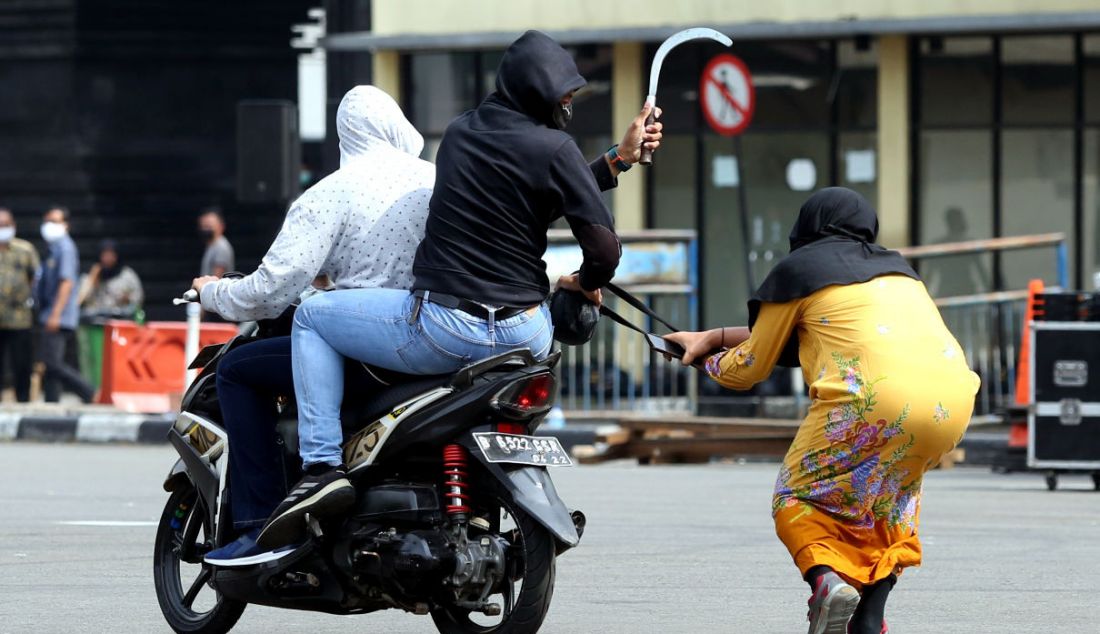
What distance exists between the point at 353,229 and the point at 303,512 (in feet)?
2.73

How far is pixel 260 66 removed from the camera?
26484 millimetres

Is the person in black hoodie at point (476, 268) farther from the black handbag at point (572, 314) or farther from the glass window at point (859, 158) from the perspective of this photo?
the glass window at point (859, 158)

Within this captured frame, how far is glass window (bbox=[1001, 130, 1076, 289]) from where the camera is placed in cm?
2005

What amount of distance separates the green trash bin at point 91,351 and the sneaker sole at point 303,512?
1484 centimetres

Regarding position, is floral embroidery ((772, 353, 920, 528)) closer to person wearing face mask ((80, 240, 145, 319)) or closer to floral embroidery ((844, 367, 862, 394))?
floral embroidery ((844, 367, 862, 394))

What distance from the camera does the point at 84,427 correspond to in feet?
58.8

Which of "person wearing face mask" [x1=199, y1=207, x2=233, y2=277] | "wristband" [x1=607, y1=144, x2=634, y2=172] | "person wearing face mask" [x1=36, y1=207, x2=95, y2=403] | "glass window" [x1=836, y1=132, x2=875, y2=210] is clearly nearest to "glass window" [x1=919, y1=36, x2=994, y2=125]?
"glass window" [x1=836, y1=132, x2=875, y2=210]

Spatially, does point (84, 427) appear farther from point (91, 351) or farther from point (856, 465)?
point (856, 465)

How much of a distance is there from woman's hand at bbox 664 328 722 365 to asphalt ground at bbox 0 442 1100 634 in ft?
3.77

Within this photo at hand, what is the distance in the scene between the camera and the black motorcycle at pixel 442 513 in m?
5.99

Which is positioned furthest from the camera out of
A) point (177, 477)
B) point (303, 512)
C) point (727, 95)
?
point (727, 95)

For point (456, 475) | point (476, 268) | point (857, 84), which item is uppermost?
point (857, 84)

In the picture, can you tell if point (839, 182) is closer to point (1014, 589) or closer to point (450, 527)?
point (1014, 589)

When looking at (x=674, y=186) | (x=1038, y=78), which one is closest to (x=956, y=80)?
(x=1038, y=78)
